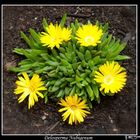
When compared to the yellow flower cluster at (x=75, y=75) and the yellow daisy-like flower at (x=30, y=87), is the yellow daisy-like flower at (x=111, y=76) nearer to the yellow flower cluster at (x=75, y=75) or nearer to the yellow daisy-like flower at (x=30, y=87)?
the yellow flower cluster at (x=75, y=75)

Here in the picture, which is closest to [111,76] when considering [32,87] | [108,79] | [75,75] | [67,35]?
[108,79]

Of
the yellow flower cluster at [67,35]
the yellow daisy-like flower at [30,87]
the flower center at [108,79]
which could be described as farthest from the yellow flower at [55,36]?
the flower center at [108,79]

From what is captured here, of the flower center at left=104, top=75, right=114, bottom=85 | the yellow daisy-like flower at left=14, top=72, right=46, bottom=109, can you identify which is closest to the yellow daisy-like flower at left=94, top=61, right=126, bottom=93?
the flower center at left=104, top=75, right=114, bottom=85

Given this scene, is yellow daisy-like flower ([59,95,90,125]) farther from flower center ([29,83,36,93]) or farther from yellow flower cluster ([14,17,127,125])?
flower center ([29,83,36,93])

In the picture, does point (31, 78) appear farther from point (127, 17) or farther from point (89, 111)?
point (127, 17)

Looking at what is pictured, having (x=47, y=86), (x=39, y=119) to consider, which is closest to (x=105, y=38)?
(x=47, y=86)

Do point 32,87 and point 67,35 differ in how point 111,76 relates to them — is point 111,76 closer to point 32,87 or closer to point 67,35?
point 67,35

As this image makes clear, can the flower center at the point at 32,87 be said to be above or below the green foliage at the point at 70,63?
below
